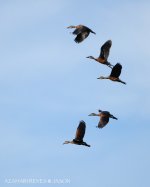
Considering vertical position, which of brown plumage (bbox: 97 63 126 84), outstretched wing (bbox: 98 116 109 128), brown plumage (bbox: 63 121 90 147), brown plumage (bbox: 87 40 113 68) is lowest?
brown plumage (bbox: 63 121 90 147)

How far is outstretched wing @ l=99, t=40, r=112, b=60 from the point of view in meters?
64.7

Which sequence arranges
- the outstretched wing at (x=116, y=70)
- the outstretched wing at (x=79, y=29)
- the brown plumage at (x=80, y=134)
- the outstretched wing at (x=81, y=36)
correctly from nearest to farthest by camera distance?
the outstretched wing at (x=116, y=70) → the brown plumage at (x=80, y=134) → the outstretched wing at (x=81, y=36) → the outstretched wing at (x=79, y=29)

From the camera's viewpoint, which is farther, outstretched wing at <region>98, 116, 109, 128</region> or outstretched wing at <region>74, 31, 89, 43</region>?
outstretched wing at <region>74, 31, 89, 43</region>

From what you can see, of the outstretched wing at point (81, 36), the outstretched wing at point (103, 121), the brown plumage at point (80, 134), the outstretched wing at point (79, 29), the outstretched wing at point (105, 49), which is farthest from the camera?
the outstretched wing at point (79, 29)

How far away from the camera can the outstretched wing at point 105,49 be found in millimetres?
64688

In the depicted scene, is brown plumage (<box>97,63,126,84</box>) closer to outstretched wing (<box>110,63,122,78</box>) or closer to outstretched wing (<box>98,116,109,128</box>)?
outstretched wing (<box>110,63,122,78</box>)

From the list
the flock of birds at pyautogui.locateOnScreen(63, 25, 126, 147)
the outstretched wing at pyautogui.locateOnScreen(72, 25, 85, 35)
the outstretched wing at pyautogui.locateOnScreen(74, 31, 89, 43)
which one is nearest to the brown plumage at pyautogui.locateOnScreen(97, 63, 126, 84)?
the flock of birds at pyautogui.locateOnScreen(63, 25, 126, 147)

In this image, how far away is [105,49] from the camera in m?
64.8

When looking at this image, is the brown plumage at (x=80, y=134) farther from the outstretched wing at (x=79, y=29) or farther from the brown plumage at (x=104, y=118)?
the outstretched wing at (x=79, y=29)

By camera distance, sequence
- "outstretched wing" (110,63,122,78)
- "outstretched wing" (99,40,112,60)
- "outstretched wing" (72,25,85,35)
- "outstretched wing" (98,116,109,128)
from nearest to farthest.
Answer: "outstretched wing" (98,116,109,128) < "outstretched wing" (110,63,122,78) < "outstretched wing" (99,40,112,60) < "outstretched wing" (72,25,85,35)

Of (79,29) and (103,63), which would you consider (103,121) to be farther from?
(79,29)

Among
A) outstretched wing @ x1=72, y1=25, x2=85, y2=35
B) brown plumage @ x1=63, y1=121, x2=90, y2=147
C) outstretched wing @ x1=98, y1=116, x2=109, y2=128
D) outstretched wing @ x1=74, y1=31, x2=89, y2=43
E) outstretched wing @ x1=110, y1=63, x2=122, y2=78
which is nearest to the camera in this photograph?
outstretched wing @ x1=98, y1=116, x2=109, y2=128

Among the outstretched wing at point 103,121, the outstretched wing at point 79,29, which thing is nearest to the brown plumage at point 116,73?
the outstretched wing at point 103,121

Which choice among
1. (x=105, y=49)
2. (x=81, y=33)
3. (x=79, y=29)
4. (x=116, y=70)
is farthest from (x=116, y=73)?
(x=79, y=29)
